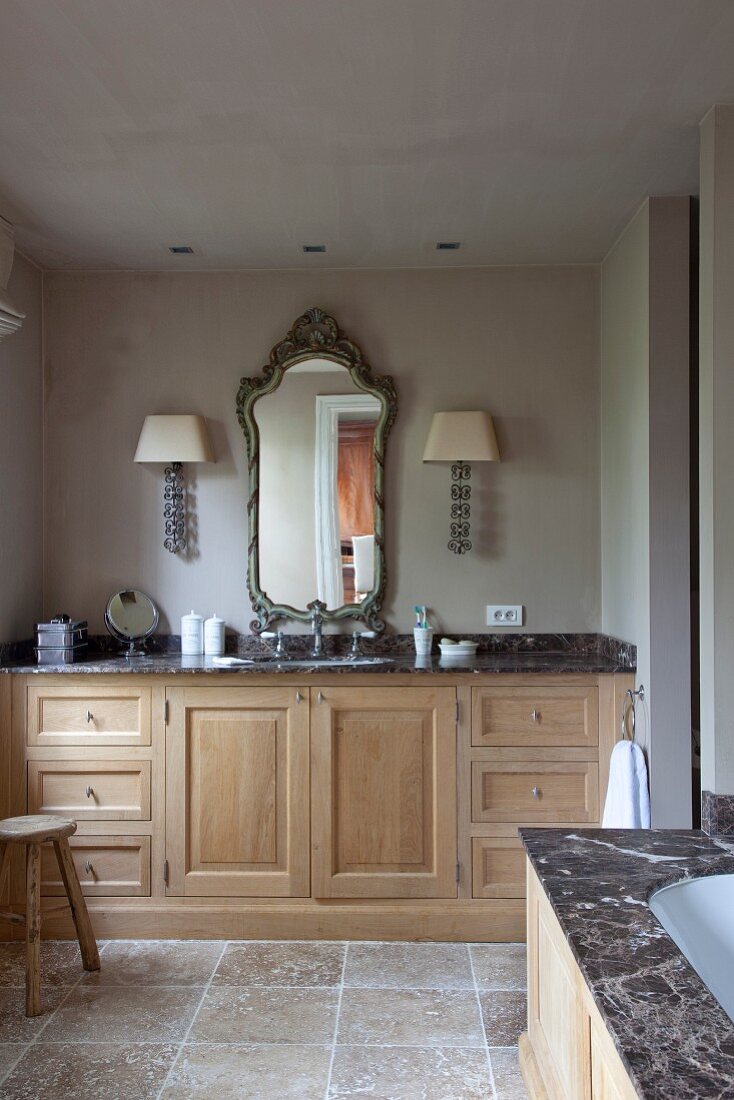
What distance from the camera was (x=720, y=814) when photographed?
8.25ft

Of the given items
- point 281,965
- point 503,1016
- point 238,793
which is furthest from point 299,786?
point 503,1016

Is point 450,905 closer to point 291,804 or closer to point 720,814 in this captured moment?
point 291,804

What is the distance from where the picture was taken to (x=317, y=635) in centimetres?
385

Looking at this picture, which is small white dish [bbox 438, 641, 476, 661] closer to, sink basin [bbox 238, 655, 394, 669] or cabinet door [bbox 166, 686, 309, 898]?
sink basin [bbox 238, 655, 394, 669]

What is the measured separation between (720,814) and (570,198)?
1963mm

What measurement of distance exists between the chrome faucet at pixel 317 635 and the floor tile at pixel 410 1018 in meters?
1.28

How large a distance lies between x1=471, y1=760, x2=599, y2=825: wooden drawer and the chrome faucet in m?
0.78

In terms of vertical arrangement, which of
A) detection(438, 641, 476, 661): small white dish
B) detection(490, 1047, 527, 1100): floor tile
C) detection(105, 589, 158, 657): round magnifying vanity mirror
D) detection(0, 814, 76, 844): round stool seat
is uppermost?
detection(105, 589, 158, 657): round magnifying vanity mirror

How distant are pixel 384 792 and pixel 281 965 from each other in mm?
646

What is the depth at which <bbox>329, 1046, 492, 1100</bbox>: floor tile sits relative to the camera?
2.39 metres

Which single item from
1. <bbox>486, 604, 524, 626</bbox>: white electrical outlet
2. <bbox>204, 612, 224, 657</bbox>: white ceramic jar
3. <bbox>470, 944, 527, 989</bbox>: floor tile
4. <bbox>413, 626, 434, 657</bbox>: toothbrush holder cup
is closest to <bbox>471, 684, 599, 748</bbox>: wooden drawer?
<bbox>413, 626, 434, 657</bbox>: toothbrush holder cup

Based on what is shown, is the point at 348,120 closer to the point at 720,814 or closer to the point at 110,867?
the point at 720,814

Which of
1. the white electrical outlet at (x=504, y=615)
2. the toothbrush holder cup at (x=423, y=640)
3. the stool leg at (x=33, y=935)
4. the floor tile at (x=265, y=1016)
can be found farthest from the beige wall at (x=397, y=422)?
the floor tile at (x=265, y=1016)

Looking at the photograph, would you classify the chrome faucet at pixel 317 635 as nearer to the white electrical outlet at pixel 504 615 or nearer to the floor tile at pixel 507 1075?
the white electrical outlet at pixel 504 615
